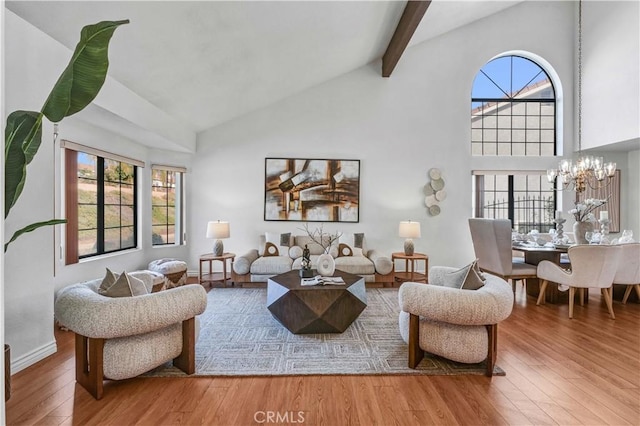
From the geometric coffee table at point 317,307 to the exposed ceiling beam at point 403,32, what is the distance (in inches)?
136

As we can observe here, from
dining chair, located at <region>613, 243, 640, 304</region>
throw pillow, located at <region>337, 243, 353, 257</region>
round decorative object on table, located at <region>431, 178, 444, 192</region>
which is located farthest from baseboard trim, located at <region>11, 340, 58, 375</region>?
dining chair, located at <region>613, 243, 640, 304</region>

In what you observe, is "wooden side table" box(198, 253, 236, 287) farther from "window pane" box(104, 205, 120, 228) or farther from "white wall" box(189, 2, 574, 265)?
"window pane" box(104, 205, 120, 228)

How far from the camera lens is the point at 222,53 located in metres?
3.49

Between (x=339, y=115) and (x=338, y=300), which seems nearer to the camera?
(x=338, y=300)

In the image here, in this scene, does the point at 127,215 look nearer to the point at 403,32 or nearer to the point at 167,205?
the point at 167,205

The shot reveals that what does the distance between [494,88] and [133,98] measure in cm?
618

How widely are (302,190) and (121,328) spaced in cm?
394

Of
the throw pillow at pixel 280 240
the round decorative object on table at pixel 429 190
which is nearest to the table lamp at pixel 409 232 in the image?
the round decorative object on table at pixel 429 190

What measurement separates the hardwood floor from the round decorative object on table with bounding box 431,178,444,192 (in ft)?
11.4

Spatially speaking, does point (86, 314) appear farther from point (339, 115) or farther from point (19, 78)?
point (339, 115)

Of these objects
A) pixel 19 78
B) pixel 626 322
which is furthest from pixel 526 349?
pixel 19 78

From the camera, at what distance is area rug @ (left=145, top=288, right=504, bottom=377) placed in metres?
2.29

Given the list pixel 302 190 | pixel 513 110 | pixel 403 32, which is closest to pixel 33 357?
pixel 302 190

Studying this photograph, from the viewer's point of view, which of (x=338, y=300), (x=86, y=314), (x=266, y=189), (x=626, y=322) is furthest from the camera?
(x=266, y=189)
